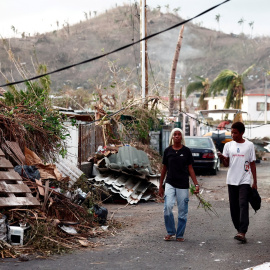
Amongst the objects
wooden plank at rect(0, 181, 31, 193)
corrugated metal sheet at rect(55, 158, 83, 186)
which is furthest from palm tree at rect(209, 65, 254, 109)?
wooden plank at rect(0, 181, 31, 193)

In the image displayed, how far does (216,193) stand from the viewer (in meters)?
17.2

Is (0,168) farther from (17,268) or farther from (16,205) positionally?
(17,268)

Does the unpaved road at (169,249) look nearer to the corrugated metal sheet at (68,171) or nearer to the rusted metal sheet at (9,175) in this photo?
the corrugated metal sheet at (68,171)

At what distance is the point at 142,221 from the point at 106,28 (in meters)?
178

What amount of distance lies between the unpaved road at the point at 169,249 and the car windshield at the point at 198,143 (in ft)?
42.1

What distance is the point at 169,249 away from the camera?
8328mm

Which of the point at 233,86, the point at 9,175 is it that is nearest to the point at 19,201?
the point at 9,175

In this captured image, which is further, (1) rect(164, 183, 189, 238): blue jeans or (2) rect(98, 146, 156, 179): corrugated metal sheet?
(2) rect(98, 146, 156, 179): corrugated metal sheet

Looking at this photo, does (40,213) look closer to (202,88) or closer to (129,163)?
(129,163)

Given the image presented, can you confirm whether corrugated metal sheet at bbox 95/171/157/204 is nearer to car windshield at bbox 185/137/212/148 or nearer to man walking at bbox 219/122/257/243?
man walking at bbox 219/122/257/243

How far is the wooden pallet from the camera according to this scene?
8797mm

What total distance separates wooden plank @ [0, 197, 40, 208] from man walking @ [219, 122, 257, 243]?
3121mm

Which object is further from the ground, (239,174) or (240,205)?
(239,174)

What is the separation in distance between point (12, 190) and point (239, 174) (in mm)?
3664
